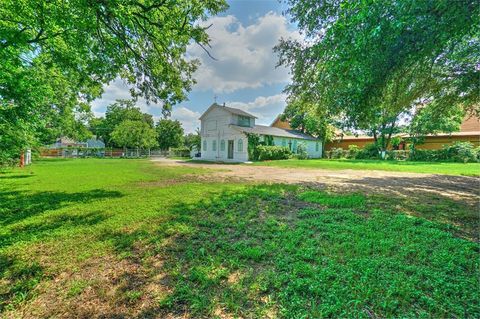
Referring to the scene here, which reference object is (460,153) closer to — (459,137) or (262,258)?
(459,137)

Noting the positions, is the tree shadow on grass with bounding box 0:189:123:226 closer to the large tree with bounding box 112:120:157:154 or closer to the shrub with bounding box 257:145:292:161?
the shrub with bounding box 257:145:292:161

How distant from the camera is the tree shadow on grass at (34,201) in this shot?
468 centimetres

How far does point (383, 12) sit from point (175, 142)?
5161 cm

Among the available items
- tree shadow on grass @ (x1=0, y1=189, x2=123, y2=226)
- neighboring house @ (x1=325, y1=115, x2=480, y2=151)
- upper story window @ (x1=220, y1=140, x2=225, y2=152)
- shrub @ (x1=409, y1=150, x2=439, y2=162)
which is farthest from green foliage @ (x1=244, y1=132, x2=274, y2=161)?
neighboring house @ (x1=325, y1=115, x2=480, y2=151)

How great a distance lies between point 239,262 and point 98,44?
22.3ft

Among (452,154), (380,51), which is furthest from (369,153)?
(380,51)

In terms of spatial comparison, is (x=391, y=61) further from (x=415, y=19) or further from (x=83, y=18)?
(x=83, y=18)

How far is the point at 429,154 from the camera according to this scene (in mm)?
23656

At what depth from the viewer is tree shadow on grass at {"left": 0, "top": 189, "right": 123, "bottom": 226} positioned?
468cm

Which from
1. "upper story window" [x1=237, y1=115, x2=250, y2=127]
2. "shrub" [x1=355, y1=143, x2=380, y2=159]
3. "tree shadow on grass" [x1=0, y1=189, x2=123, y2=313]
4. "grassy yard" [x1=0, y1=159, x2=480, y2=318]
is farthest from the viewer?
"shrub" [x1=355, y1=143, x2=380, y2=159]

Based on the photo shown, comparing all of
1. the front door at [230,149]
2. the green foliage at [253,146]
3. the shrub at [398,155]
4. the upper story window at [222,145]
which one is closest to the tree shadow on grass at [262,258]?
the green foliage at [253,146]

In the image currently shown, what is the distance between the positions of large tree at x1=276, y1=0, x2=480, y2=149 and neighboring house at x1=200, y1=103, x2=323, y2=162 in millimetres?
14930

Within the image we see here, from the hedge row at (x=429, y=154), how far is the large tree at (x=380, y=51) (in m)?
17.9

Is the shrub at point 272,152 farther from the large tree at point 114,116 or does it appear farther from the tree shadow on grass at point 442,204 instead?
the large tree at point 114,116
